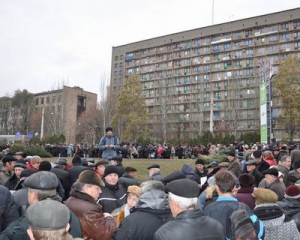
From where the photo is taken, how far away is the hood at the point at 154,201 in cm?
349

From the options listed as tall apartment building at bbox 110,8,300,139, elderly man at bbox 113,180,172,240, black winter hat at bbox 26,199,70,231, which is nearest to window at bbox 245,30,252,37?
tall apartment building at bbox 110,8,300,139

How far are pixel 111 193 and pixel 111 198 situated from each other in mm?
115

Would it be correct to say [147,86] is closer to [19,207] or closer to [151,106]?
[151,106]

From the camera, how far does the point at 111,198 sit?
5.22 m

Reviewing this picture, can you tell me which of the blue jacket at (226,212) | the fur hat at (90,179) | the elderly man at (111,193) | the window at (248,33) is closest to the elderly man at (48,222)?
the fur hat at (90,179)

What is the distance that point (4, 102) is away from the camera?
72562mm

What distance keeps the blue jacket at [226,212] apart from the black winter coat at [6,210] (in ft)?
7.93

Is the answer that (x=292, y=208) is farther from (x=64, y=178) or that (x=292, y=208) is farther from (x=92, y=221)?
(x=64, y=178)

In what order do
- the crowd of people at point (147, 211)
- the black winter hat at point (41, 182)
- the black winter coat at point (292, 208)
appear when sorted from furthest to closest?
the black winter coat at point (292, 208) → the black winter hat at point (41, 182) → the crowd of people at point (147, 211)

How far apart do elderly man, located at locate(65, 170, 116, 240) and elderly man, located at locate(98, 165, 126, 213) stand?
1.18 metres

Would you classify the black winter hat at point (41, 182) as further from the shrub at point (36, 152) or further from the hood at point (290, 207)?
the shrub at point (36, 152)

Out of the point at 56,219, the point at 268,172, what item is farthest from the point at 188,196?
the point at 268,172

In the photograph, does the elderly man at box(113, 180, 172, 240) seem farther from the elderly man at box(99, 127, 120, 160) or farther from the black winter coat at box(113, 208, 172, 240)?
the elderly man at box(99, 127, 120, 160)

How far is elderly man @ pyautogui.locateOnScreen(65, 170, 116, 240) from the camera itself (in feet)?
11.4
